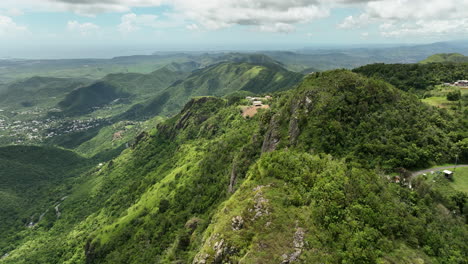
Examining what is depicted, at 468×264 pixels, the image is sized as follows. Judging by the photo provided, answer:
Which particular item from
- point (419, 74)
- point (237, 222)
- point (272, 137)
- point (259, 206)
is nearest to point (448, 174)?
point (272, 137)

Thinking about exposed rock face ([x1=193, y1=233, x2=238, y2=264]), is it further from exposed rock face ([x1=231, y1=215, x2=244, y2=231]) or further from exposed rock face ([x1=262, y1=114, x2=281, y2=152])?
exposed rock face ([x1=262, y1=114, x2=281, y2=152])

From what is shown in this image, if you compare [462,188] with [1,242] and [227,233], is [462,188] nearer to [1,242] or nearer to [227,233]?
[227,233]

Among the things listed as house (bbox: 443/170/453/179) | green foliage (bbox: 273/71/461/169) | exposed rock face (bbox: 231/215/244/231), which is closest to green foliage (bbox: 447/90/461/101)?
green foliage (bbox: 273/71/461/169)

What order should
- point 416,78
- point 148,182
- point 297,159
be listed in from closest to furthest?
point 297,159 → point 416,78 → point 148,182

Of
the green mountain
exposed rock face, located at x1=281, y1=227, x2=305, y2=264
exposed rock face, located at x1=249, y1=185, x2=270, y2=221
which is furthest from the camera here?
exposed rock face, located at x1=249, y1=185, x2=270, y2=221

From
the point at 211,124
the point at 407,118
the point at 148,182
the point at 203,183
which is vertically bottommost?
the point at 148,182

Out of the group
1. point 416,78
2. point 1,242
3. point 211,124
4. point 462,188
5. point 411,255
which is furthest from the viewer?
point 1,242

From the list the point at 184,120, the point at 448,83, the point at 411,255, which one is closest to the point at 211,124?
the point at 184,120

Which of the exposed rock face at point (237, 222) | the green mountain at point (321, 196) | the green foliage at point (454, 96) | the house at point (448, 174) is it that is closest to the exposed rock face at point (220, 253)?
the green mountain at point (321, 196)
